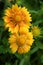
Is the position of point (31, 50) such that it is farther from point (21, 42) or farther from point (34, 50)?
point (21, 42)

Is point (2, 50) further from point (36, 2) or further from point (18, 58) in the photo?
point (36, 2)

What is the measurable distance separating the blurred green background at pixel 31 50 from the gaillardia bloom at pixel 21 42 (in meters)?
0.08

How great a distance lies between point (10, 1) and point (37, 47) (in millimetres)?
358

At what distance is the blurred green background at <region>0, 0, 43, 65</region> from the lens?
146 centimetres

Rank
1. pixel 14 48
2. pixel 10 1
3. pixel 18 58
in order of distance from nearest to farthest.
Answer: pixel 14 48 → pixel 18 58 → pixel 10 1

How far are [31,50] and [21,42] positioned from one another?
0.13 m

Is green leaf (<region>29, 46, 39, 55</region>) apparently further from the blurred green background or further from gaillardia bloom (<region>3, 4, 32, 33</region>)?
gaillardia bloom (<region>3, 4, 32, 33</region>)

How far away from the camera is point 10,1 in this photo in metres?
1.59

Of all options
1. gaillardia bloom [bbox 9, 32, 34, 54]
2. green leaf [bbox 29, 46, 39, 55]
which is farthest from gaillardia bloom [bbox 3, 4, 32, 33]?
green leaf [bbox 29, 46, 39, 55]

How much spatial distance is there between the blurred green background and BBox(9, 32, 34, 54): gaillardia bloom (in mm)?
78

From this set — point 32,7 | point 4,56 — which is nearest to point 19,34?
point 4,56

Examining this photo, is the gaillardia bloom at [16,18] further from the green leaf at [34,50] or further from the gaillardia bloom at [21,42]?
the green leaf at [34,50]

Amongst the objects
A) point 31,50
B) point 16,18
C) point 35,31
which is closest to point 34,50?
point 31,50

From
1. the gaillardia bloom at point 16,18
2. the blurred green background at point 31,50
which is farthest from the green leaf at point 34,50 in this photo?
the gaillardia bloom at point 16,18
